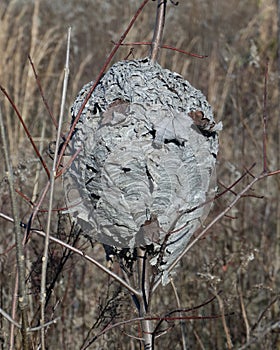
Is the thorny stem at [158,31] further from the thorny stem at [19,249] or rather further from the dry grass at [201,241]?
the thorny stem at [19,249]

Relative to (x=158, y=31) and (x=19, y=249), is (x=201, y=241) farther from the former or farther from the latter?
(x=19, y=249)

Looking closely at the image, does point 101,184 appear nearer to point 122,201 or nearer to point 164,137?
point 122,201

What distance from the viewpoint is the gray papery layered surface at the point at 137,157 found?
1388mm

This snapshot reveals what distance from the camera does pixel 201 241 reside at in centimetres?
294

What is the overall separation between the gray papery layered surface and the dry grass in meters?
0.27

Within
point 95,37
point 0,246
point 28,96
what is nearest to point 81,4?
point 95,37

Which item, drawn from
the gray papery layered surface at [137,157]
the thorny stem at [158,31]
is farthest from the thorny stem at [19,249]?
the thorny stem at [158,31]

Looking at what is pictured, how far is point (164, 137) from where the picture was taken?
4.53 ft

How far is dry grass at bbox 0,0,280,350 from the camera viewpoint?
7.14 feet

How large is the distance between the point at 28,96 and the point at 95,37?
1807 mm

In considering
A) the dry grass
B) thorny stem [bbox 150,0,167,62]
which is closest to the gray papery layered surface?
thorny stem [bbox 150,0,167,62]

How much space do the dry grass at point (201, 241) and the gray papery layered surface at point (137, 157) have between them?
269 millimetres

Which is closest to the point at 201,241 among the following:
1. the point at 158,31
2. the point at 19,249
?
the point at 158,31

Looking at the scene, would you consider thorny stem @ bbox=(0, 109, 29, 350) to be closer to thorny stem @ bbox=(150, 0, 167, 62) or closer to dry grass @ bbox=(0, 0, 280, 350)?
dry grass @ bbox=(0, 0, 280, 350)
